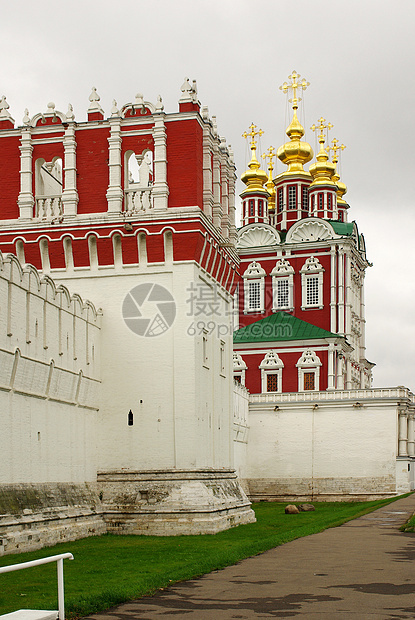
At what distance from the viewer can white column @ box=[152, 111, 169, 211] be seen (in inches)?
893

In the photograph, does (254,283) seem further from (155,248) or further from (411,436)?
(155,248)

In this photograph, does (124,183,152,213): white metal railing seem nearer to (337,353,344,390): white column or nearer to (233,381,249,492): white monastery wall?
(233,381,249,492): white monastery wall

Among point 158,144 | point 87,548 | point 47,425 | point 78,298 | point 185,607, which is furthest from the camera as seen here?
point 158,144

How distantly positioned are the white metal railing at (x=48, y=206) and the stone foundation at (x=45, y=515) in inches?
278

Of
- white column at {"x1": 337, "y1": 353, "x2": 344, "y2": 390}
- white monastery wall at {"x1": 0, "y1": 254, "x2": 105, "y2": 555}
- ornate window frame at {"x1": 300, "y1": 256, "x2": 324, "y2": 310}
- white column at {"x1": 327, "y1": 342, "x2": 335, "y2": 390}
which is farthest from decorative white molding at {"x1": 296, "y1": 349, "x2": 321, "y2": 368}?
white monastery wall at {"x1": 0, "y1": 254, "x2": 105, "y2": 555}

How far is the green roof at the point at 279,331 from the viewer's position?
52.6m

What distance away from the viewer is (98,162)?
23391mm

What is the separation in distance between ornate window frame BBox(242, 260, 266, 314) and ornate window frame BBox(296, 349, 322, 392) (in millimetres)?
7205

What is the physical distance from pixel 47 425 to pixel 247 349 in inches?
1348

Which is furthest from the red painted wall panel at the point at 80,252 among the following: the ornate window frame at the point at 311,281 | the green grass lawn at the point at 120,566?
the ornate window frame at the point at 311,281

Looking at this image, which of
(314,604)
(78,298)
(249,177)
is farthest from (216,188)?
(249,177)

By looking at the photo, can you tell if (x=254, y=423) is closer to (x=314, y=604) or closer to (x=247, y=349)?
(x=247, y=349)

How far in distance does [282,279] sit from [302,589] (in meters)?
47.9

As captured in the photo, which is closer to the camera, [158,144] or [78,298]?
[78,298]
